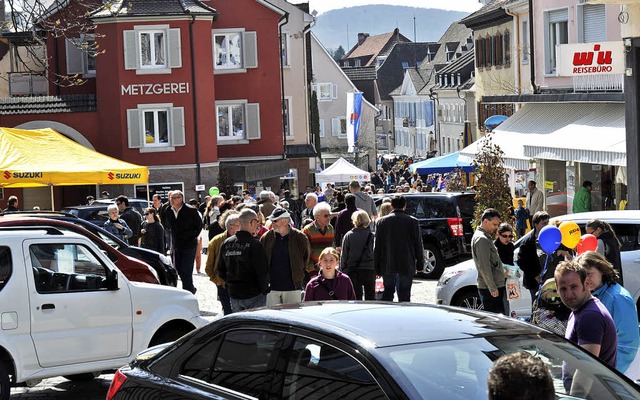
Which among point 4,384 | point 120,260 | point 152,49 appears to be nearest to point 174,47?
point 152,49

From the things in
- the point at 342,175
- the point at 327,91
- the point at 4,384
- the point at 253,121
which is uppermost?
the point at 327,91

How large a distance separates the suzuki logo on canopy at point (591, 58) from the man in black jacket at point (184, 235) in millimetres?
11542

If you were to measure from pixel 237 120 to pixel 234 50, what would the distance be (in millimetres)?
3036

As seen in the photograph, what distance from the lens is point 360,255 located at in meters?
14.8

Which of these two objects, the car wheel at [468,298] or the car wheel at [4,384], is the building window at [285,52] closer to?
the car wheel at [468,298]

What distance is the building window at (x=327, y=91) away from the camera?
319 feet

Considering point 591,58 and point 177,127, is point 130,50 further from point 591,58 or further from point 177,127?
point 591,58

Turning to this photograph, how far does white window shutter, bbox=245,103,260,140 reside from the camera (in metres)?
50.2

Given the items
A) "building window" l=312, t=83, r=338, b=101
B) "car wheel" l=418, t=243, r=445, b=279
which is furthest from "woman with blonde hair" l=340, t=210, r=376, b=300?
"building window" l=312, t=83, r=338, b=101

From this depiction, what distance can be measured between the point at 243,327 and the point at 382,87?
123 meters

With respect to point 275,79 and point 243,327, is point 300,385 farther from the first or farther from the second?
point 275,79

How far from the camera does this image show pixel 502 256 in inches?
553

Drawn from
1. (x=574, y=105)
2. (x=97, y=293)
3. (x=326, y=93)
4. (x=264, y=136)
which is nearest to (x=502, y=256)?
(x=97, y=293)

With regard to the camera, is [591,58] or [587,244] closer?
[587,244]
